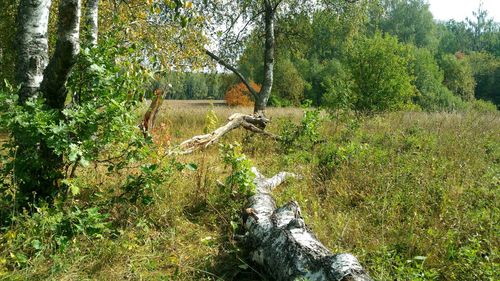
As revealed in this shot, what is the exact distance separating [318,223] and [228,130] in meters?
5.19

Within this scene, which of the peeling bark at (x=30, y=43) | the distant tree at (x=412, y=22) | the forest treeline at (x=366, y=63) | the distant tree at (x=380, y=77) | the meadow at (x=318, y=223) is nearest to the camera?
the meadow at (x=318, y=223)

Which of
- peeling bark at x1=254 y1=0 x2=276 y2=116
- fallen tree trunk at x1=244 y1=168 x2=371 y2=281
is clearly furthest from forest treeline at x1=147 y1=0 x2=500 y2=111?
fallen tree trunk at x1=244 y1=168 x2=371 y2=281

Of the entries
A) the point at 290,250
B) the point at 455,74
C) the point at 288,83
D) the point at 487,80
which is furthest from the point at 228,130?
the point at 487,80

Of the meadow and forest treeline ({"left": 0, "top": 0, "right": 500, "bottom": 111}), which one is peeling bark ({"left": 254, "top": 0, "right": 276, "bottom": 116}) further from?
the meadow

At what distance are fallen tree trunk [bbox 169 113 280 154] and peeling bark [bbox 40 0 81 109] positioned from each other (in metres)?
3.45

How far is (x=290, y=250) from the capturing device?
12.3 feet

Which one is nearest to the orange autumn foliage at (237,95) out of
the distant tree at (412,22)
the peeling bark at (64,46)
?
the distant tree at (412,22)

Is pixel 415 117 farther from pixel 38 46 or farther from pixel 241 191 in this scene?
pixel 38 46

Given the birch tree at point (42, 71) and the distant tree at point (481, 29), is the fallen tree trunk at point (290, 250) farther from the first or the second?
the distant tree at point (481, 29)

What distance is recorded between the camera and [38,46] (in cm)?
460

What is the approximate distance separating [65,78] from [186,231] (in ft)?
7.39

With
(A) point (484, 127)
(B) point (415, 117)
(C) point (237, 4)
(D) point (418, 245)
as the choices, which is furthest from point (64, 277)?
(C) point (237, 4)

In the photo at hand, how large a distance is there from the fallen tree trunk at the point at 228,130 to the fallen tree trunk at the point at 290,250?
3.43 meters

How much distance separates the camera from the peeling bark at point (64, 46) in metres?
4.19
